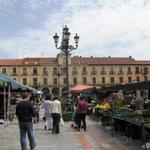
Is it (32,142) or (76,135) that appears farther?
(76,135)

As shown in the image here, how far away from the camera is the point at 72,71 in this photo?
405 ft

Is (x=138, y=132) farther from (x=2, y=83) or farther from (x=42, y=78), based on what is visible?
(x=42, y=78)

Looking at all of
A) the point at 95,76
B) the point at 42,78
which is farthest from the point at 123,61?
the point at 42,78

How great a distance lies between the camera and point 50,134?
58.5ft

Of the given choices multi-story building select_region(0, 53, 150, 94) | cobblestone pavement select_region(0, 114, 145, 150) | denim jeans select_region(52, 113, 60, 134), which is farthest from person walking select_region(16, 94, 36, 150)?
multi-story building select_region(0, 53, 150, 94)

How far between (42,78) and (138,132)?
357 feet

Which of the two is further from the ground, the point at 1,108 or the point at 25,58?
the point at 25,58

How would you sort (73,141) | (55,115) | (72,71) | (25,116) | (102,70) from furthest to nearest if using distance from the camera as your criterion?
(102,70) → (72,71) → (55,115) → (73,141) → (25,116)

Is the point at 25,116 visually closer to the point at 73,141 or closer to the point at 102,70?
the point at 73,141

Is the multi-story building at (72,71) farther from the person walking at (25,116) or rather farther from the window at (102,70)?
Answer: the person walking at (25,116)

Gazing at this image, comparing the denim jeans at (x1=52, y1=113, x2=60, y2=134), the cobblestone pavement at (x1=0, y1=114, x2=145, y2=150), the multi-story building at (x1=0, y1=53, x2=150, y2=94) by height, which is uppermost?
the multi-story building at (x1=0, y1=53, x2=150, y2=94)

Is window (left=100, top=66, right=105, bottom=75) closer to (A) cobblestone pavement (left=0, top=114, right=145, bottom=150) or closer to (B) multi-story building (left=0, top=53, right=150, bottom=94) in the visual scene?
(B) multi-story building (left=0, top=53, right=150, bottom=94)

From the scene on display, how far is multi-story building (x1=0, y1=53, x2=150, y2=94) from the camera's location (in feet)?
403

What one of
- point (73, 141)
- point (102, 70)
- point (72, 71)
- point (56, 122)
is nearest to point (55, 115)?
point (56, 122)
